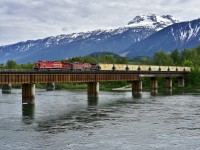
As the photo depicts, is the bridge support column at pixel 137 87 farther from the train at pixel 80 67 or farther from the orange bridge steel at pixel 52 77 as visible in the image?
the orange bridge steel at pixel 52 77

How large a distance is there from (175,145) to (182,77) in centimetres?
13214

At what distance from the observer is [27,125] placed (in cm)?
6181

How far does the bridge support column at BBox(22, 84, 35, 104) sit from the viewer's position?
9381cm

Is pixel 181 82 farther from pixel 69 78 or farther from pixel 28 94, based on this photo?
pixel 28 94

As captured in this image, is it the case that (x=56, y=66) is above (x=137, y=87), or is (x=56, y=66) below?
above

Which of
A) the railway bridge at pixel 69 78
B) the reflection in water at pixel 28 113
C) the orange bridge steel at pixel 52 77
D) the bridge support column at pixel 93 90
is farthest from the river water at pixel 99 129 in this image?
the bridge support column at pixel 93 90

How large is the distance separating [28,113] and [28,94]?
714 inches

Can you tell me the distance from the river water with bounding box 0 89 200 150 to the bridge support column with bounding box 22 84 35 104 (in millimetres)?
10292

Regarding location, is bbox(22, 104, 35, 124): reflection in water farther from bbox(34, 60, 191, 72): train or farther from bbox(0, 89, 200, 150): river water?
bbox(34, 60, 191, 72): train

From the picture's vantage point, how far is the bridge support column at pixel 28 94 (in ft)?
308

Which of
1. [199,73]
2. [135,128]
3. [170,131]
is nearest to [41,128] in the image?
[135,128]

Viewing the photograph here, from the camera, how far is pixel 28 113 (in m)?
76.6

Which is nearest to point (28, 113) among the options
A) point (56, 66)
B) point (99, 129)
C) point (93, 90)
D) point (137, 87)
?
point (99, 129)

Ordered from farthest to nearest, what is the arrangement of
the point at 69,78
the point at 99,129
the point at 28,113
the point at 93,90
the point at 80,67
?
the point at 80,67 < the point at 93,90 < the point at 69,78 < the point at 28,113 < the point at 99,129
